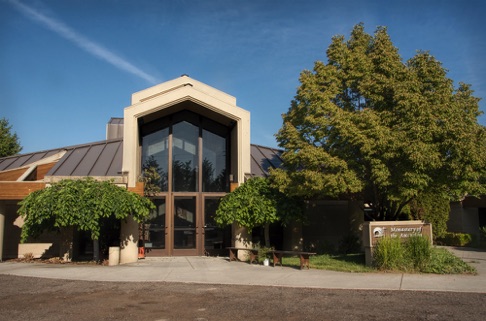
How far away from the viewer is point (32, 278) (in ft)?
39.4

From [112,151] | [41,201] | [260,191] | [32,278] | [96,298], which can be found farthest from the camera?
[112,151]

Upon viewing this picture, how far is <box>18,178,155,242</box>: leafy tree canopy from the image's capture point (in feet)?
46.7

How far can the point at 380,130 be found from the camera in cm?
1262

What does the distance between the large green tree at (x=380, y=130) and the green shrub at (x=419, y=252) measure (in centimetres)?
129

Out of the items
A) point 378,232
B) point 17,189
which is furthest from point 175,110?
point 378,232

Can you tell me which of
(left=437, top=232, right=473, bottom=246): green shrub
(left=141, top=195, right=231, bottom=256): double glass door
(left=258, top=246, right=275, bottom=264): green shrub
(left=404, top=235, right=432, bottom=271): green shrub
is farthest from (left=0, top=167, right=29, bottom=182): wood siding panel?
(left=437, top=232, right=473, bottom=246): green shrub

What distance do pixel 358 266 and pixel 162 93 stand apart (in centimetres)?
1014

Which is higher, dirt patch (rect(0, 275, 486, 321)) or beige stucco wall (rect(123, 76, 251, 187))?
beige stucco wall (rect(123, 76, 251, 187))

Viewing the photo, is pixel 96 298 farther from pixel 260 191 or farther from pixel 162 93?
pixel 162 93

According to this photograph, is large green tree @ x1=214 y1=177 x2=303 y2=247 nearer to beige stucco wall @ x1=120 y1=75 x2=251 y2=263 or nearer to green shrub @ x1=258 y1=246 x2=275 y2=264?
green shrub @ x1=258 y1=246 x2=275 y2=264

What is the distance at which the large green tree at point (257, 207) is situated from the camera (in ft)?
51.2

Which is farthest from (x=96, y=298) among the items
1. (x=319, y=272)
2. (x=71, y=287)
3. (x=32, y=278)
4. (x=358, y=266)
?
(x=358, y=266)

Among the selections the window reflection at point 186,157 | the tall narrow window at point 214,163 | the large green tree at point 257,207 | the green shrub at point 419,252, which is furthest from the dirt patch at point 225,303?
the tall narrow window at point 214,163

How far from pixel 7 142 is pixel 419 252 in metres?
33.8
